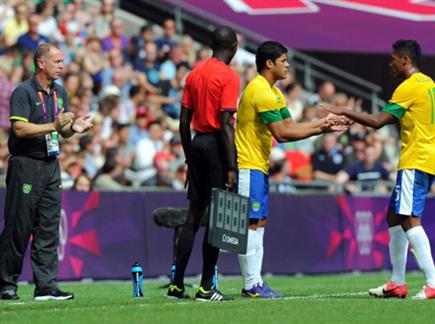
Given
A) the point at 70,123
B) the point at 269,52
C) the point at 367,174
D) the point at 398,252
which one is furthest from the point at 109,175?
the point at 398,252

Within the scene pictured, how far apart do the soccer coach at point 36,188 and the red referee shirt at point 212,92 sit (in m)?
1.26

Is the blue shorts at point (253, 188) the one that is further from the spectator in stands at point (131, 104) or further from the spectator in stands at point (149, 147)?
the spectator in stands at point (131, 104)

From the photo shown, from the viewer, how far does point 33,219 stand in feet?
38.8

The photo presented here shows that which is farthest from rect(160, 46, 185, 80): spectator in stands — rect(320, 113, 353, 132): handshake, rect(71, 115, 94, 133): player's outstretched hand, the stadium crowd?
rect(320, 113, 353, 132): handshake

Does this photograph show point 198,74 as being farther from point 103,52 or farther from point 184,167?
point 103,52

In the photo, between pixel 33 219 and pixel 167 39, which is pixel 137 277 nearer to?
pixel 33 219

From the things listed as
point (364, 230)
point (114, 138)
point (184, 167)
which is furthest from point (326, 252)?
point (114, 138)

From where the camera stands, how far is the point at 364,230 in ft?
65.4

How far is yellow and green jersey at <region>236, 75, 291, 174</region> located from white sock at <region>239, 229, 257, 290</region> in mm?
645

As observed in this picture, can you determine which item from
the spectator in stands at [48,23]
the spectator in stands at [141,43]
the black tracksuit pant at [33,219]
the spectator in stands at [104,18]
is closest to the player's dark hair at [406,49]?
the black tracksuit pant at [33,219]

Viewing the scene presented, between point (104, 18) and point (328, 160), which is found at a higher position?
point (104, 18)

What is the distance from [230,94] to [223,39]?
53cm

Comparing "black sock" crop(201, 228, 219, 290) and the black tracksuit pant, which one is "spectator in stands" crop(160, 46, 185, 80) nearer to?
the black tracksuit pant

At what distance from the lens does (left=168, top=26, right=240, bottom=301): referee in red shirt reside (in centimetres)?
1091
